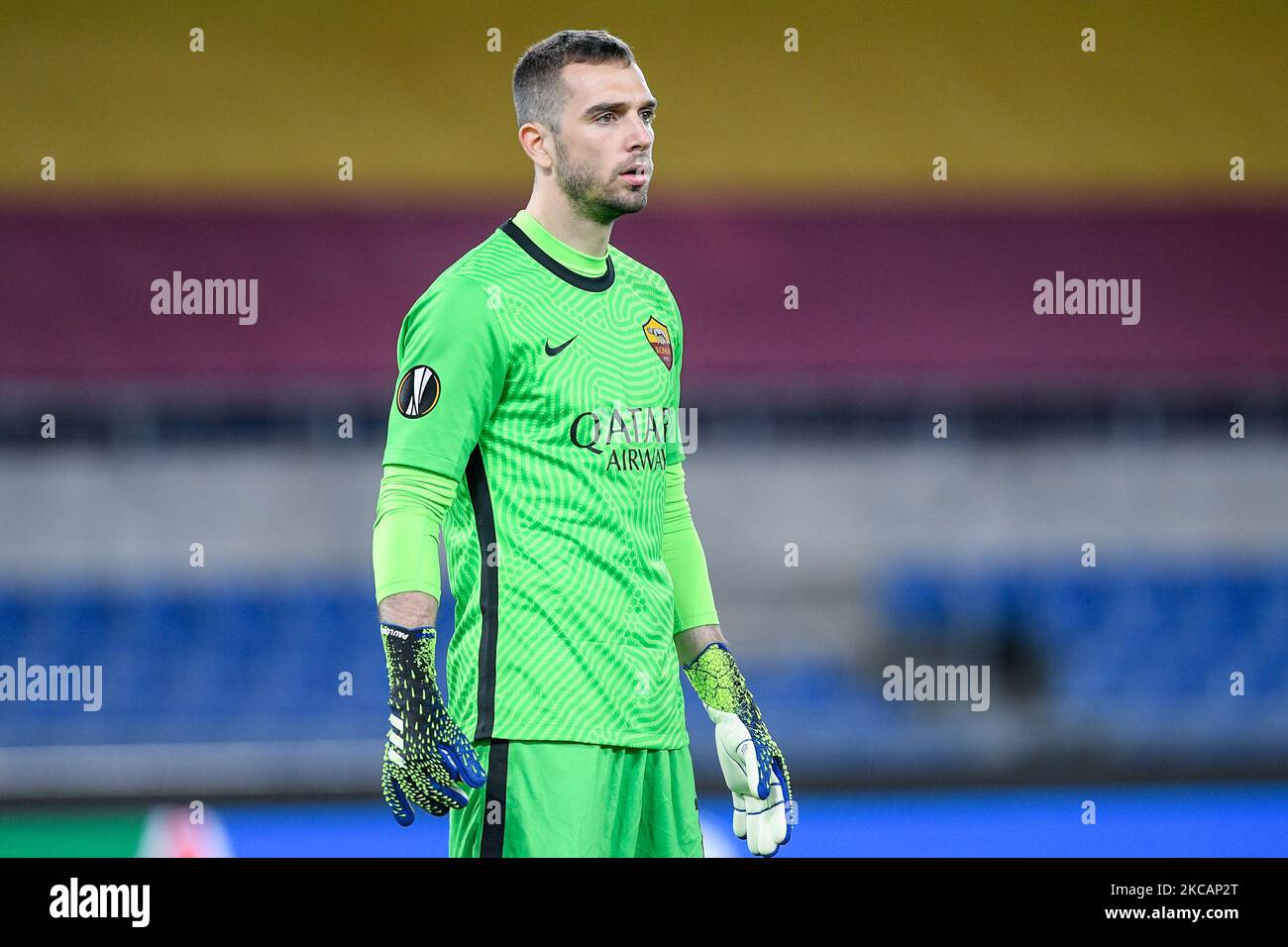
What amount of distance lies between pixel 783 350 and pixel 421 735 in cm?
535

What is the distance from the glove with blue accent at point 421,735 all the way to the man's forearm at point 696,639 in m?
0.44

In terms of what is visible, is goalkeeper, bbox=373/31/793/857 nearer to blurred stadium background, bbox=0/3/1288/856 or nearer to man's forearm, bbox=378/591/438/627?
man's forearm, bbox=378/591/438/627

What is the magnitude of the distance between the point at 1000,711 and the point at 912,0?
3212mm

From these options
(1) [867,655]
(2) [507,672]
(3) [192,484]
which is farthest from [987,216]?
(2) [507,672]

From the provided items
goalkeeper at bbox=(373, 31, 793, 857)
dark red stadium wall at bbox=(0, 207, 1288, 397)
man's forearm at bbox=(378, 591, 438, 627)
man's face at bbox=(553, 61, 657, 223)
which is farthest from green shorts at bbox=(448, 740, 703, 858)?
dark red stadium wall at bbox=(0, 207, 1288, 397)

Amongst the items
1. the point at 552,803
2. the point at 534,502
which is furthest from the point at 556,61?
the point at 552,803

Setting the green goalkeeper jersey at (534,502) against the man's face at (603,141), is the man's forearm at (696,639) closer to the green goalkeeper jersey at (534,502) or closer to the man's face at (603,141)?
the green goalkeeper jersey at (534,502)

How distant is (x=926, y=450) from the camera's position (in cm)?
715

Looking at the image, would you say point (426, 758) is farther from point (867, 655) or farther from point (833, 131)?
point (833, 131)

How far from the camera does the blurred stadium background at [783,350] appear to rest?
22.4 feet

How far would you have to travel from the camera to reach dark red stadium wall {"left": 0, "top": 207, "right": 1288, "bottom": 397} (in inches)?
271

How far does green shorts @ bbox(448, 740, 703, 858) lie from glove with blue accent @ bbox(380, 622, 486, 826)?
68 millimetres

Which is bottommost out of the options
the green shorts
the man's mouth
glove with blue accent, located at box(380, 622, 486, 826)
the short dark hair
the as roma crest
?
the green shorts

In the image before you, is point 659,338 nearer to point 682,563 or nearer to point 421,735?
point 682,563
